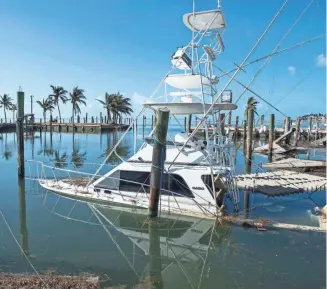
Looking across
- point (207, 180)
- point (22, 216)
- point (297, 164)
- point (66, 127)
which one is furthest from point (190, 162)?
point (66, 127)

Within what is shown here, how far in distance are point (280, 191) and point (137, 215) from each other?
7862 millimetres

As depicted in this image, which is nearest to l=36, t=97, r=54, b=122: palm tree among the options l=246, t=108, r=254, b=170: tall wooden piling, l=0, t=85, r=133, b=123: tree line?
l=0, t=85, r=133, b=123: tree line

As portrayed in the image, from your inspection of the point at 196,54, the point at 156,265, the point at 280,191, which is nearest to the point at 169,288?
the point at 156,265

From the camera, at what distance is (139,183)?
13.2m

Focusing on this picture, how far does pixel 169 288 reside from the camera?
24.8 feet

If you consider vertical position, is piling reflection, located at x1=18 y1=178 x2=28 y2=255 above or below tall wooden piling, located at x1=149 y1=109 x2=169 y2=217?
below

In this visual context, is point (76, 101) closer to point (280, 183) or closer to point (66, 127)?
point (66, 127)

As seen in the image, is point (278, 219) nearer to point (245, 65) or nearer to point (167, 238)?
point (167, 238)

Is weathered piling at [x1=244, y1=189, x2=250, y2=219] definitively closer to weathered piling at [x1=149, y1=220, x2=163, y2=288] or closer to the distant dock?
weathered piling at [x1=149, y1=220, x2=163, y2=288]

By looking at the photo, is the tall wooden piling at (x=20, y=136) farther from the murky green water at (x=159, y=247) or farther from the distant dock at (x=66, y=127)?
the distant dock at (x=66, y=127)

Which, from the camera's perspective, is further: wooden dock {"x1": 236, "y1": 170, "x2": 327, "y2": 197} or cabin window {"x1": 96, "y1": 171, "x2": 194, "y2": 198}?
wooden dock {"x1": 236, "y1": 170, "x2": 327, "y2": 197}

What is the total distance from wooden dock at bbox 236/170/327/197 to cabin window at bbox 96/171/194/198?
579 cm

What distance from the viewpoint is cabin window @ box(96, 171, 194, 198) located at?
41.6 ft

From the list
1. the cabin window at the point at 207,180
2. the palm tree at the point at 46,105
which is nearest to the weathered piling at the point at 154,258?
the cabin window at the point at 207,180
